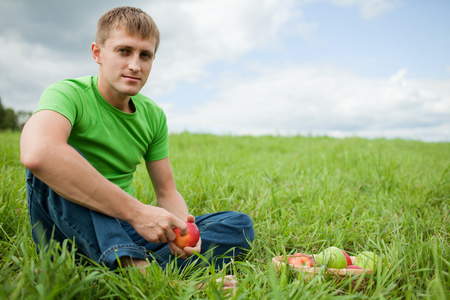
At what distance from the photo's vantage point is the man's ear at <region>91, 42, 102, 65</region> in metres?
2.37

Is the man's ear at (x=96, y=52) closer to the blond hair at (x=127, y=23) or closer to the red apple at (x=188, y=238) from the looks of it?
the blond hair at (x=127, y=23)

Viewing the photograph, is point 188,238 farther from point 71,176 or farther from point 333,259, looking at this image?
point 333,259

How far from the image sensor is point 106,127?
90.0 inches

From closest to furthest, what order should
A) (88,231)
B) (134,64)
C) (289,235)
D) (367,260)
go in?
(88,231) < (367,260) < (134,64) < (289,235)

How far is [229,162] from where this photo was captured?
520cm

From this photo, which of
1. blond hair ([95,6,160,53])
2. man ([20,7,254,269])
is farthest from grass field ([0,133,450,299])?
blond hair ([95,6,160,53])

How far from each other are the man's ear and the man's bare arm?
72 centimetres

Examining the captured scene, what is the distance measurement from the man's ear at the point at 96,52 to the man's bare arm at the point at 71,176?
720 millimetres

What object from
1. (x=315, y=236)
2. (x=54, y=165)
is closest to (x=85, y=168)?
(x=54, y=165)

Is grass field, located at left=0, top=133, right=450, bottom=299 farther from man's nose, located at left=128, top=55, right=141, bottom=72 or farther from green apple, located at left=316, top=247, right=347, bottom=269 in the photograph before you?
man's nose, located at left=128, top=55, right=141, bottom=72

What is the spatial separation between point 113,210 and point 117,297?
457mm

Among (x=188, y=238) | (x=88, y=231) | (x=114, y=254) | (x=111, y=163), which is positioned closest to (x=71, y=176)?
(x=88, y=231)

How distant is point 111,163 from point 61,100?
59 cm

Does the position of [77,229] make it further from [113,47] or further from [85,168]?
[113,47]
